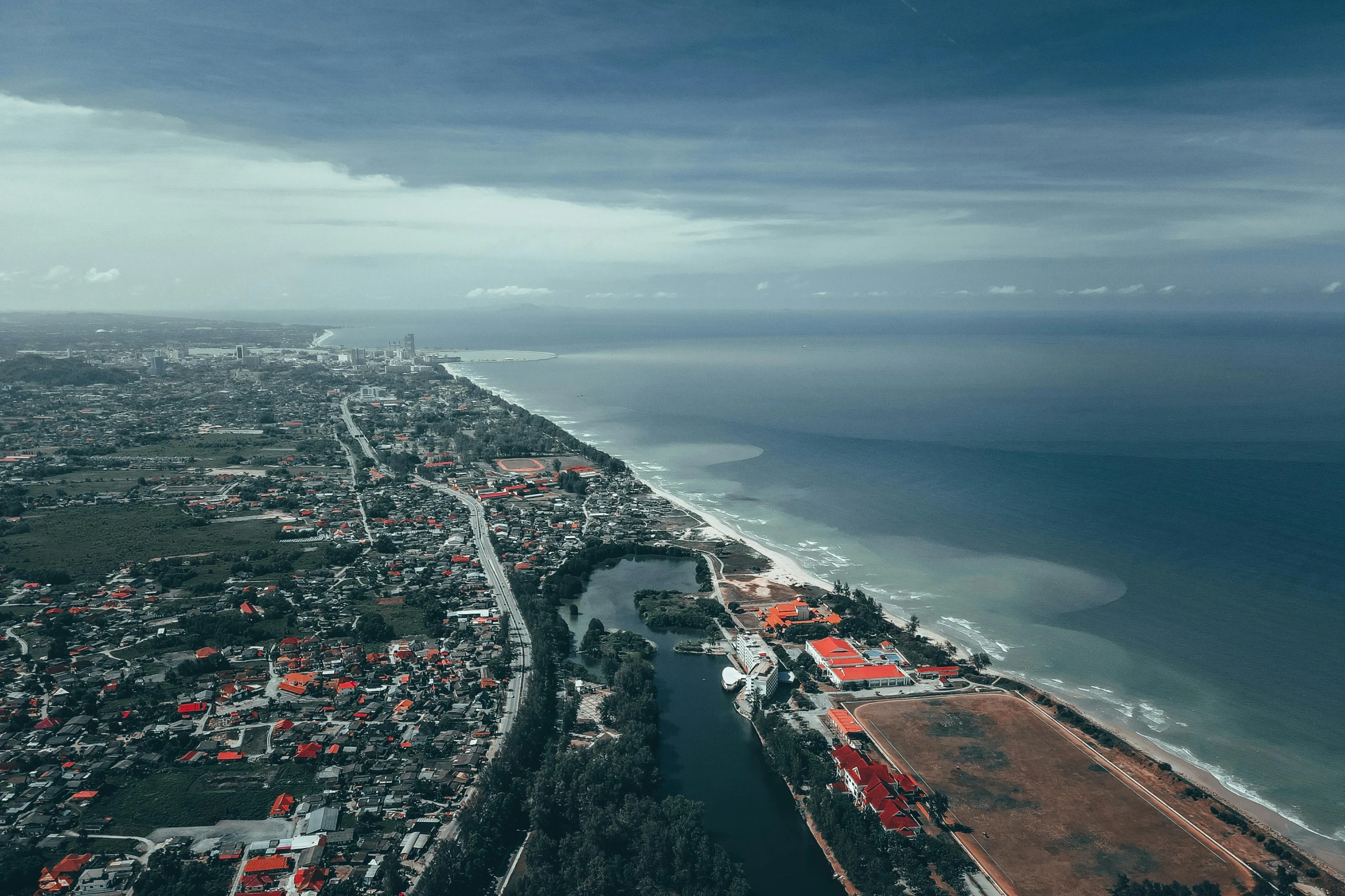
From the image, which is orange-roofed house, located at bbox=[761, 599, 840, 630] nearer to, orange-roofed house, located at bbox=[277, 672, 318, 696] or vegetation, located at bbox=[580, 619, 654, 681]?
vegetation, located at bbox=[580, 619, 654, 681]

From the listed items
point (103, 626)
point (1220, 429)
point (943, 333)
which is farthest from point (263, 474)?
point (943, 333)

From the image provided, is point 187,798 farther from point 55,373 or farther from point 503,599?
point 55,373

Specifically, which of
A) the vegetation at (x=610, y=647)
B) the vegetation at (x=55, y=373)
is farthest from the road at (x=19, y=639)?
the vegetation at (x=55, y=373)

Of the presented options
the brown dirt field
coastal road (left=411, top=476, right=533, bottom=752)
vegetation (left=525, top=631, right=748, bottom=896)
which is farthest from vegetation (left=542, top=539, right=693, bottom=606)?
the brown dirt field

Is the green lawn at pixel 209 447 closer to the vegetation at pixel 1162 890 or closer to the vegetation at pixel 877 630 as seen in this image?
the vegetation at pixel 877 630

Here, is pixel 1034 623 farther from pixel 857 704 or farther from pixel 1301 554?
pixel 1301 554
